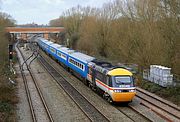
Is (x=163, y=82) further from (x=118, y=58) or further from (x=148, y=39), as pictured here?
(x=118, y=58)

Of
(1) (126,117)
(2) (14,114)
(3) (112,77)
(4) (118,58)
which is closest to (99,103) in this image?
(3) (112,77)

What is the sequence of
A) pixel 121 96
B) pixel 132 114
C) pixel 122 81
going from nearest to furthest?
1. pixel 132 114
2. pixel 121 96
3. pixel 122 81

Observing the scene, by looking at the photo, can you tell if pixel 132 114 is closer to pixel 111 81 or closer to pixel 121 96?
pixel 121 96

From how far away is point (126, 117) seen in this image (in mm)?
19516

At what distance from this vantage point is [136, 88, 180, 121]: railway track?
19.8 metres

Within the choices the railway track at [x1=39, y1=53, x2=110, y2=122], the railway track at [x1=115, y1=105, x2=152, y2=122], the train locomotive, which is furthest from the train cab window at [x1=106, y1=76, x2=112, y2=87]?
the railway track at [x1=39, y1=53, x2=110, y2=122]

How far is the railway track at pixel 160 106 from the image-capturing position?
64.8 feet

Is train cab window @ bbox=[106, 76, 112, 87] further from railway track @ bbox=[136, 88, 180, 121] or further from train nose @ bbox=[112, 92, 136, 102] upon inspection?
railway track @ bbox=[136, 88, 180, 121]

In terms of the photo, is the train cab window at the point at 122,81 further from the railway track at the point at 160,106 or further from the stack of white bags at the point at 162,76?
the stack of white bags at the point at 162,76

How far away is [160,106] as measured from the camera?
22.3 meters

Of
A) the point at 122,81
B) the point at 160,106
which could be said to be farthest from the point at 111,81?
the point at 160,106

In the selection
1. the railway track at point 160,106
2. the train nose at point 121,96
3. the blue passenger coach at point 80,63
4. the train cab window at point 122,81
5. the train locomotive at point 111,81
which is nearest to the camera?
the railway track at point 160,106

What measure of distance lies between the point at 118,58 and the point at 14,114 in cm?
2717

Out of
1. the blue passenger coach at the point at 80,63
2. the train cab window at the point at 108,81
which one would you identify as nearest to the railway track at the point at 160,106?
the train cab window at the point at 108,81
